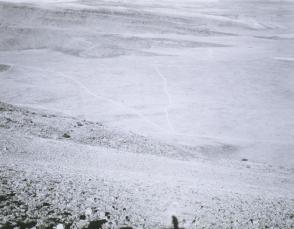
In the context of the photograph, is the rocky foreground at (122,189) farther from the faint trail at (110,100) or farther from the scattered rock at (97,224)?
the faint trail at (110,100)

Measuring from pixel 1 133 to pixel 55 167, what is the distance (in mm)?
1758

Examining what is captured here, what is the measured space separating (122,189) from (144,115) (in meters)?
5.93

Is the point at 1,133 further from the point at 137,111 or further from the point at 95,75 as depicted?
the point at 95,75

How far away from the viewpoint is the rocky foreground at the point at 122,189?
360 cm

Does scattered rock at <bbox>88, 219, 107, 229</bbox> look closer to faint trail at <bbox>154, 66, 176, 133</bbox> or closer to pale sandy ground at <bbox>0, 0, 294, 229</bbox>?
pale sandy ground at <bbox>0, 0, 294, 229</bbox>

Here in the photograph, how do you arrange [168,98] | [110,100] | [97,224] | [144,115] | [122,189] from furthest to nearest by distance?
[168,98]
[110,100]
[144,115]
[122,189]
[97,224]

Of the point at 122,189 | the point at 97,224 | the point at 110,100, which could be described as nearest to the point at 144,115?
Answer: the point at 110,100

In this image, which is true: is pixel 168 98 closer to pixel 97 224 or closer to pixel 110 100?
pixel 110 100

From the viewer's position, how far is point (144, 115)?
10.2 meters

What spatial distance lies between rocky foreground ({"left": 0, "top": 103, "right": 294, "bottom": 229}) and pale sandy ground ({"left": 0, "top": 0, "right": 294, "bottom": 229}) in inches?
0.8

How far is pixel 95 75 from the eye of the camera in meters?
13.1

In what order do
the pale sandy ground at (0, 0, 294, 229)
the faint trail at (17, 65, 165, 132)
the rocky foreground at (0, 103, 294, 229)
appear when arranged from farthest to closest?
the faint trail at (17, 65, 165, 132) → the pale sandy ground at (0, 0, 294, 229) → the rocky foreground at (0, 103, 294, 229)

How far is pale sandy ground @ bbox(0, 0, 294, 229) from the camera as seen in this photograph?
3.98m

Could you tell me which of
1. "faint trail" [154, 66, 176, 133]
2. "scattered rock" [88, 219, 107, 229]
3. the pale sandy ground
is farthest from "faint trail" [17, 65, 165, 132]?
"scattered rock" [88, 219, 107, 229]
